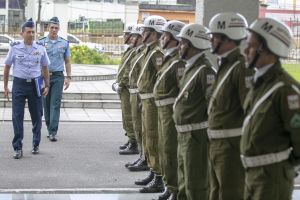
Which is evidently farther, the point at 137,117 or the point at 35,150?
the point at 35,150

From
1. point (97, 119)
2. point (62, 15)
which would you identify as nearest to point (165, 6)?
point (62, 15)

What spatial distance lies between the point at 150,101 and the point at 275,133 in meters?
3.47

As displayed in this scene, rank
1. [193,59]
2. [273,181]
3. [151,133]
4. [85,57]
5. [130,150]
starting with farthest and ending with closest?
[85,57] → [130,150] → [151,133] → [193,59] → [273,181]

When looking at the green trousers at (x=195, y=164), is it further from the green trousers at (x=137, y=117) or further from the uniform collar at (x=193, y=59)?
the green trousers at (x=137, y=117)

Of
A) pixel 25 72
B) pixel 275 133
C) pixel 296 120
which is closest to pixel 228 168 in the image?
pixel 275 133

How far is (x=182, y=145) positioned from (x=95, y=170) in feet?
11.0

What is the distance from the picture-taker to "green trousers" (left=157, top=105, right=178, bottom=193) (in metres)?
6.93

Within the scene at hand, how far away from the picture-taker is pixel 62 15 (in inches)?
1323

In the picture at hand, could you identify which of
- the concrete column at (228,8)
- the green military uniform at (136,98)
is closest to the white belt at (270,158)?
the concrete column at (228,8)

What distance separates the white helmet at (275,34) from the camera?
15.3 feet

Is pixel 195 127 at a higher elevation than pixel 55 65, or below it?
below

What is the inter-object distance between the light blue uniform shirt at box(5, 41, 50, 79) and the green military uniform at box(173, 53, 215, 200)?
3994 millimetres

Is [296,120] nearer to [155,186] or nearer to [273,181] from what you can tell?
[273,181]

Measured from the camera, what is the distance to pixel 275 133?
4.61m
